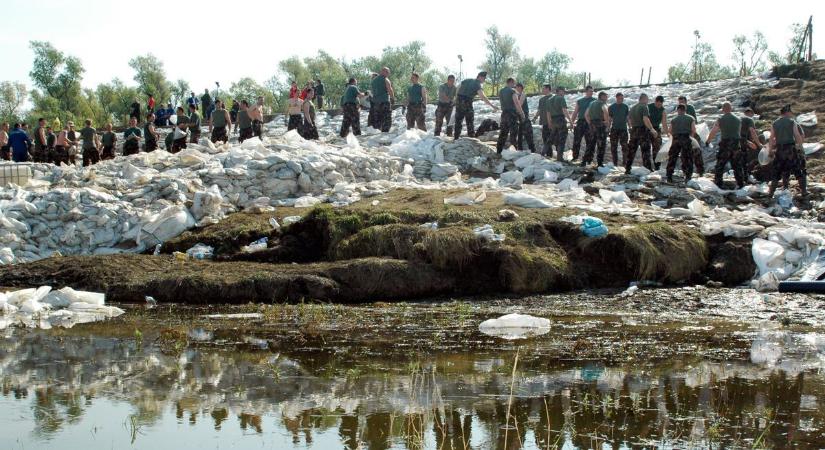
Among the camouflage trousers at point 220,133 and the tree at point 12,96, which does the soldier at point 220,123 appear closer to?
the camouflage trousers at point 220,133

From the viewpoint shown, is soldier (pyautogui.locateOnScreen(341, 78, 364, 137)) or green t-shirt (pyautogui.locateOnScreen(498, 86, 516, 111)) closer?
green t-shirt (pyautogui.locateOnScreen(498, 86, 516, 111))

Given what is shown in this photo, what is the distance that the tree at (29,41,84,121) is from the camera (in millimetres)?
55125

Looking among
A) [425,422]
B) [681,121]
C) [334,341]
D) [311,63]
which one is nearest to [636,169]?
[681,121]

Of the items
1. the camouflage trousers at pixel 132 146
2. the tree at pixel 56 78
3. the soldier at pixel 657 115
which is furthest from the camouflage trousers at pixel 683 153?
the tree at pixel 56 78

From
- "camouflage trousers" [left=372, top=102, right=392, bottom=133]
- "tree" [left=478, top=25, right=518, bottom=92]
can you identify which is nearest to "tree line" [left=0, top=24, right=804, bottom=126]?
"tree" [left=478, top=25, right=518, bottom=92]

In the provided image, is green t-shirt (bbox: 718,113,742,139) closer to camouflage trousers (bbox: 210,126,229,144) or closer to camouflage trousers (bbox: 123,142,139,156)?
camouflage trousers (bbox: 210,126,229,144)

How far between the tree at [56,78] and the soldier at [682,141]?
46833 millimetres

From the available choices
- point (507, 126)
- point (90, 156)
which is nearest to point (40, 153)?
point (90, 156)

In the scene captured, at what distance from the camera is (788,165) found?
47.5ft

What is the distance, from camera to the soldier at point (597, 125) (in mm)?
16391

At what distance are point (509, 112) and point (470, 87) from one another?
0.94 m

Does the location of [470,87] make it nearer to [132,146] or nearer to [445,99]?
[445,99]

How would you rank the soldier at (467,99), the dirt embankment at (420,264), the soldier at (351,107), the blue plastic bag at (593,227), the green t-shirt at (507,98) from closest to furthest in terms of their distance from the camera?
the dirt embankment at (420,264) → the blue plastic bag at (593,227) → the green t-shirt at (507,98) → the soldier at (467,99) → the soldier at (351,107)

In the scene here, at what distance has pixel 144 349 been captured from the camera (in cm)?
802
